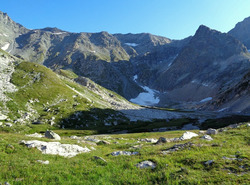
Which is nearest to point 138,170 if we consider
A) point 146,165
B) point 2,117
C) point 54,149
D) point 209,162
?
point 146,165

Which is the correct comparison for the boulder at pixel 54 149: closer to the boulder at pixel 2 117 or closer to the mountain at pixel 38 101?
the mountain at pixel 38 101

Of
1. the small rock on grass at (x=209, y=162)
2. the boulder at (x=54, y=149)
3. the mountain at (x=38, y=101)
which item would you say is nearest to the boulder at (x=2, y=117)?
the mountain at (x=38, y=101)

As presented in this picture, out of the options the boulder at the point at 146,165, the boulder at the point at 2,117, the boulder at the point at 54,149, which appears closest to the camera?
the boulder at the point at 146,165

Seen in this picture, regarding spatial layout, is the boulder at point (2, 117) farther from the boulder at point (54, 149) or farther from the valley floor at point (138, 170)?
the valley floor at point (138, 170)

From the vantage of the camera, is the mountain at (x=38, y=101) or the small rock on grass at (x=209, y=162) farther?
the mountain at (x=38, y=101)

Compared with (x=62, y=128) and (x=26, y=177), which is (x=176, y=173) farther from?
(x=62, y=128)

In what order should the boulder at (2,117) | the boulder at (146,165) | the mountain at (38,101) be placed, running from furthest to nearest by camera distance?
1. the mountain at (38,101)
2. the boulder at (2,117)
3. the boulder at (146,165)

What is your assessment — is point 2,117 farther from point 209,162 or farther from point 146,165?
point 209,162

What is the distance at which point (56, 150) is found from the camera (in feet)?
53.4

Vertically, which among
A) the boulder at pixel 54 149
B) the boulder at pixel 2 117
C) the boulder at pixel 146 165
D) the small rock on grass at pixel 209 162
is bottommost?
the boulder at pixel 2 117

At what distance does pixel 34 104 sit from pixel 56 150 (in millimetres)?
72100

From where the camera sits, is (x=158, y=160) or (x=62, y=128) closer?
(x=158, y=160)

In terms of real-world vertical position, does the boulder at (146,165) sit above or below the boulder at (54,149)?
above

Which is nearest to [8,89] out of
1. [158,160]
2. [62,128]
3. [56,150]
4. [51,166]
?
[62,128]
